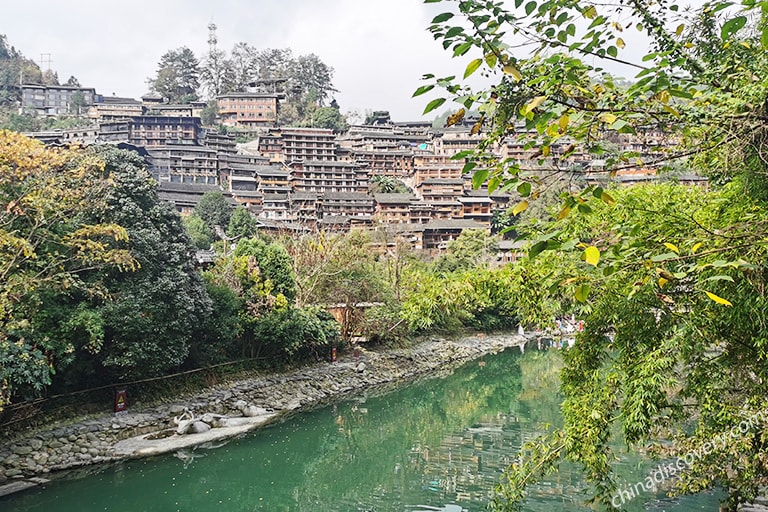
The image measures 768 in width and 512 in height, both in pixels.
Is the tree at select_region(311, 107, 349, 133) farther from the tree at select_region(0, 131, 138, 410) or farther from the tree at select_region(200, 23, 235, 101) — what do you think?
the tree at select_region(0, 131, 138, 410)

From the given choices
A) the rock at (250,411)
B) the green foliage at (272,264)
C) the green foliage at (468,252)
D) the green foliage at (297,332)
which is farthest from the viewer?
the green foliage at (468,252)

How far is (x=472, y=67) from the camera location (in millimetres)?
1396

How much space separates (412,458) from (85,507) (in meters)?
4.93

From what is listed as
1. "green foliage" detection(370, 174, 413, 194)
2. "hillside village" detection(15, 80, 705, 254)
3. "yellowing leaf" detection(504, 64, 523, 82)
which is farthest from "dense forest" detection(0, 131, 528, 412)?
"green foliage" detection(370, 174, 413, 194)

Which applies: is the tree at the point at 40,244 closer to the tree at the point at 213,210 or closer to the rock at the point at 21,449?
the rock at the point at 21,449

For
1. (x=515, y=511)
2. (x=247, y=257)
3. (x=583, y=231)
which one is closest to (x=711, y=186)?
(x=583, y=231)

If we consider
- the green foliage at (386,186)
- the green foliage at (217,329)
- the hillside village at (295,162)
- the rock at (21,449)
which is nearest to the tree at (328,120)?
the hillside village at (295,162)

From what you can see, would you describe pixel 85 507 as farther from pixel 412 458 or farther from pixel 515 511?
pixel 515 511

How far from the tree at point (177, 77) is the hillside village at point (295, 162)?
504 centimetres

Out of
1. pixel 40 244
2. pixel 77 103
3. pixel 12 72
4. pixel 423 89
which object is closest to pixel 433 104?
pixel 423 89

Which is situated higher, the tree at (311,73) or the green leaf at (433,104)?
the tree at (311,73)

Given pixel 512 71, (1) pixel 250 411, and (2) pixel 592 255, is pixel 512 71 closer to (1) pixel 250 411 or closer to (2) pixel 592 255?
(2) pixel 592 255

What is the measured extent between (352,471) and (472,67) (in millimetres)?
8841

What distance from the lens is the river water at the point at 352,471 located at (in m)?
7.31
